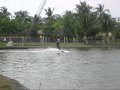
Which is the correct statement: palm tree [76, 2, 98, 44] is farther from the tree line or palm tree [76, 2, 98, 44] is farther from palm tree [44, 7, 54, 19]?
palm tree [44, 7, 54, 19]

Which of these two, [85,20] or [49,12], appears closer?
[85,20]

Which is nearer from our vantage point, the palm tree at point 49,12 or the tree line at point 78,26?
the tree line at point 78,26

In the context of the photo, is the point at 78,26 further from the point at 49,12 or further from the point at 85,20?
the point at 49,12

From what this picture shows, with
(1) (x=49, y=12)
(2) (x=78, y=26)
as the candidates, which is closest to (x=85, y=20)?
(2) (x=78, y=26)

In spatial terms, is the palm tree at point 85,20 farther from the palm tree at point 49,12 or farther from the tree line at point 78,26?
the palm tree at point 49,12

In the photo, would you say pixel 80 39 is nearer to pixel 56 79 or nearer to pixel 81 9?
pixel 81 9

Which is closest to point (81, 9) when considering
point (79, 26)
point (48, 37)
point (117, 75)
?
point (79, 26)

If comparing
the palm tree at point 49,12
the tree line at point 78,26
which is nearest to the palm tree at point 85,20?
the tree line at point 78,26

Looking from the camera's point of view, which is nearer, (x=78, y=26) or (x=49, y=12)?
(x=78, y=26)

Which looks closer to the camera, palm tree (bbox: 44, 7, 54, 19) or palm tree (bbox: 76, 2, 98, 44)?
palm tree (bbox: 76, 2, 98, 44)

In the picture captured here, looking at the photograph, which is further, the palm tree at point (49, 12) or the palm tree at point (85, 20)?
the palm tree at point (49, 12)

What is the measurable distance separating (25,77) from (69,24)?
261 feet

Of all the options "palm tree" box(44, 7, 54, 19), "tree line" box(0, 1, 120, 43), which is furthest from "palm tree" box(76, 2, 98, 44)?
"palm tree" box(44, 7, 54, 19)

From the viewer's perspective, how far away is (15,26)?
103250 millimetres
